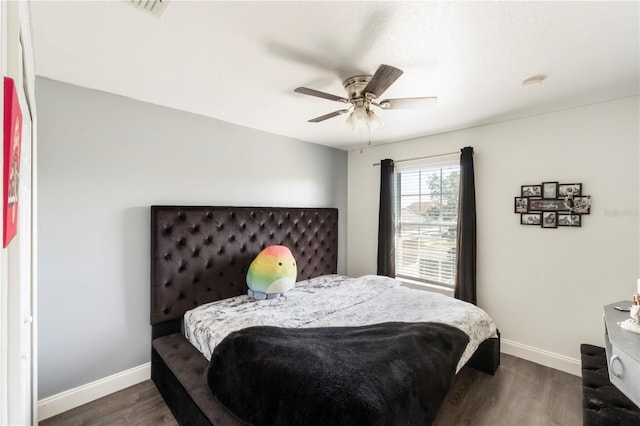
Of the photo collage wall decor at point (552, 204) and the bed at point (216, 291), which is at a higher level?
the photo collage wall decor at point (552, 204)

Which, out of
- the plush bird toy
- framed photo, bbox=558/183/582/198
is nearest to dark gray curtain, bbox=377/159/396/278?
the plush bird toy

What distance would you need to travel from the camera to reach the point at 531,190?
2.68 metres

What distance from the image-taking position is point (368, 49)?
62.7 inches

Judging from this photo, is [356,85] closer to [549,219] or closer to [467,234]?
[467,234]

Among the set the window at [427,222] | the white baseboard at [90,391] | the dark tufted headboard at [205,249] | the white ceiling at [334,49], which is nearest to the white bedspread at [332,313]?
the dark tufted headboard at [205,249]

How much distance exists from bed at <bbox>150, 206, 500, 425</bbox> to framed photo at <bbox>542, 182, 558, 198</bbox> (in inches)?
53.7

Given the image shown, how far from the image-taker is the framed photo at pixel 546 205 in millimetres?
2529

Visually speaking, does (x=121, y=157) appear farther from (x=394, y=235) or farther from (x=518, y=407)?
(x=518, y=407)

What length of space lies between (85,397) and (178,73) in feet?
7.97

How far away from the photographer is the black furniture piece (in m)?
1.34

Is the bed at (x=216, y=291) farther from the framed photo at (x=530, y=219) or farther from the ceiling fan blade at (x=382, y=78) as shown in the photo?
the ceiling fan blade at (x=382, y=78)

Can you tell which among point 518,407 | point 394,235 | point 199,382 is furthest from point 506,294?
point 199,382

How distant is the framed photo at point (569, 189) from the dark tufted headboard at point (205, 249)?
2584mm

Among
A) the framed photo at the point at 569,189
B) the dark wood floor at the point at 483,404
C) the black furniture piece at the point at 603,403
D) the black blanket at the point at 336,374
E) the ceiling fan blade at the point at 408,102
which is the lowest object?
the dark wood floor at the point at 483,404
